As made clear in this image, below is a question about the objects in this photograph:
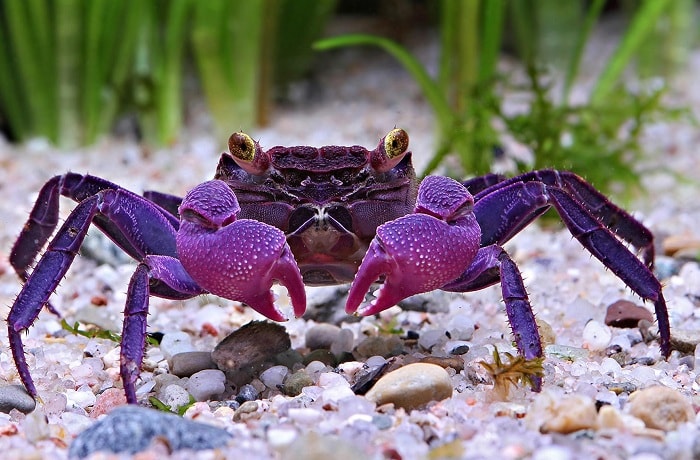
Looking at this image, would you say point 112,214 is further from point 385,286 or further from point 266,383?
point 385,286

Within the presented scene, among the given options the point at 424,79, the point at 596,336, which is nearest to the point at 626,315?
the point at 596,336

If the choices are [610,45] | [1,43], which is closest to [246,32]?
[1,43]

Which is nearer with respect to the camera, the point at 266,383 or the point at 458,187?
the point at 458,187

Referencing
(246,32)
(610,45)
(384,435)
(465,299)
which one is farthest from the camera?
(610,45)

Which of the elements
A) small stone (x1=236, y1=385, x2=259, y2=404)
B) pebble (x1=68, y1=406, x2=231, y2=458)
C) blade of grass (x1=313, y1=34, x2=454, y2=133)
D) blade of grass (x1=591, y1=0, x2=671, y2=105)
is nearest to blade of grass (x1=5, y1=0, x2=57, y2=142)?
blade of grass (x1=313, y1=34, x2=454, y2=133)

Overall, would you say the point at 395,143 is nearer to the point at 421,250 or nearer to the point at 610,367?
the point at 421,250

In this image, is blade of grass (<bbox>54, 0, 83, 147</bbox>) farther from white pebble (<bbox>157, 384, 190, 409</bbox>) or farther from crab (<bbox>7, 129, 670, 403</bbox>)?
white pebble (<bbox>157, 384, 190, 409</bbox>)

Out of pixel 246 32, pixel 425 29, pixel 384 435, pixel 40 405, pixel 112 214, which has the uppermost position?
pixel 425 29
